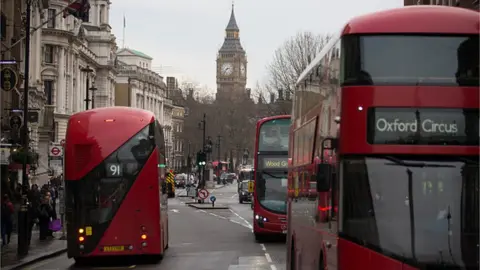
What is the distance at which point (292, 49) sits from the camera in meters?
73.9

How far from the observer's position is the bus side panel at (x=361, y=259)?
33.9 feet

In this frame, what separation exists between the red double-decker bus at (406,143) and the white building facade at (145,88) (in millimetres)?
131320

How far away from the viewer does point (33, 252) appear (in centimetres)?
2878

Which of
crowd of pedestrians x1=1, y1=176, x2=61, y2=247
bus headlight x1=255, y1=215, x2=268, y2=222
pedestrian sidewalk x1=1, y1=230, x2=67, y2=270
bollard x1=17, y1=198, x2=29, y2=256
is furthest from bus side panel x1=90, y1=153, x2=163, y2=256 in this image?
bus headlight x1=255, y1=215, x2=268, y2=222

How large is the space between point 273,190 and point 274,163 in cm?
97

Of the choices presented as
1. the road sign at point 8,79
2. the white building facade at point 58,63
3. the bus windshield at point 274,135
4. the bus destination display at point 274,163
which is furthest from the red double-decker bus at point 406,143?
A: the road sign at point 8,79

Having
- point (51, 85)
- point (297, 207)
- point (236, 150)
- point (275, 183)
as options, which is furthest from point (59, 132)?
point (297, 207)

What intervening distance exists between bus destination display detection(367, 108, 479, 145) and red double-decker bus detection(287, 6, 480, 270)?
11mm

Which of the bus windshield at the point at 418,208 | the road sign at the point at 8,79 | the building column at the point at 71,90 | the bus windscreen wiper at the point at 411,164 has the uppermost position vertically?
the building column at the point at 71,90

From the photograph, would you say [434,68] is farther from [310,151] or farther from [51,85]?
[51,85]

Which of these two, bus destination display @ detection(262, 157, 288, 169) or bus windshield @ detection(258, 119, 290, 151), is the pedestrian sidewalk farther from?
bus windshield @ detection(258, 119, 290, 151)

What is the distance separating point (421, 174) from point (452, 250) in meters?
0.91

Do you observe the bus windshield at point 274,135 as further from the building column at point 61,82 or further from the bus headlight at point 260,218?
the building column at point 61,82

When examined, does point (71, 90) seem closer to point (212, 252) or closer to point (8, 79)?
point (8, 79)
